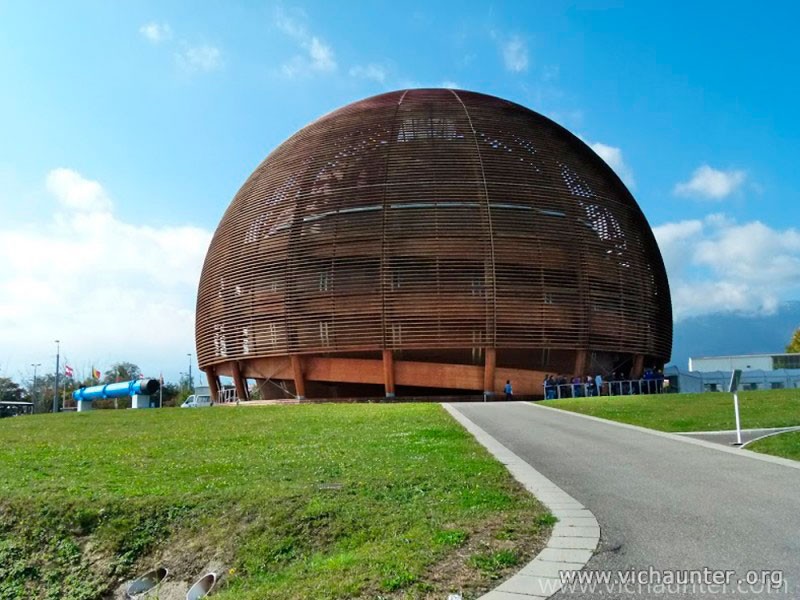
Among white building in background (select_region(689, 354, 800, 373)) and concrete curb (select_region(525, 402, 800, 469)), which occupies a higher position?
white building in background (select_region(689, 354, 800, 373))

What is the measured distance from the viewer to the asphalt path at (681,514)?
447 cm

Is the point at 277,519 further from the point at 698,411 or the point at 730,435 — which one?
the point at 698,411

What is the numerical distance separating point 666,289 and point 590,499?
36.7 m

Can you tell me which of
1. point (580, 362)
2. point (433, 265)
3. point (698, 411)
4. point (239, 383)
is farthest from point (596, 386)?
point (239, 383)

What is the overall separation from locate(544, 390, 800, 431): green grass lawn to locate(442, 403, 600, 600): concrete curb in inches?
326

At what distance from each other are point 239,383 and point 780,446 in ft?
105

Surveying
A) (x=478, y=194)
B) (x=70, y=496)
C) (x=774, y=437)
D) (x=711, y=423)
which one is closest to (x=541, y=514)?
(x=70, y=496)

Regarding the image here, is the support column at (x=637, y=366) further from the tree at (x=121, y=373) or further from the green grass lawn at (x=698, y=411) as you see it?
the tree at (x=121, y=373)

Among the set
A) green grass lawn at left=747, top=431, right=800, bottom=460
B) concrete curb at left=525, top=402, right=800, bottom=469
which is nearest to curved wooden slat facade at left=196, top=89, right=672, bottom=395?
concrete curb at left=525, top=402, right=800, bottom=469

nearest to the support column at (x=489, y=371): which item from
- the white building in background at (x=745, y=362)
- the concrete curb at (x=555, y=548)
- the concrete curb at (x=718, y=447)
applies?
the concrete curb at (x=718, y=447)

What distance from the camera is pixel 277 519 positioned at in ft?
22.6

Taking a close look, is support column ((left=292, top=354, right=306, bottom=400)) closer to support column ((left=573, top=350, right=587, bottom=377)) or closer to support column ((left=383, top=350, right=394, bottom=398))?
support column ((left=383, top=350, right=394, bottom=398))

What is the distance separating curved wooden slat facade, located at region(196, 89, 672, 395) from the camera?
33562 mm

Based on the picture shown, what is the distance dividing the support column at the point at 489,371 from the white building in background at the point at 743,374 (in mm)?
15228
